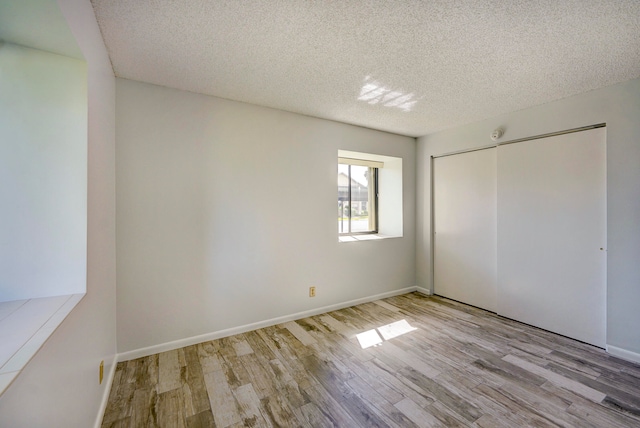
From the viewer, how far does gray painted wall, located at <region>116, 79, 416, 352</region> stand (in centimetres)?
223

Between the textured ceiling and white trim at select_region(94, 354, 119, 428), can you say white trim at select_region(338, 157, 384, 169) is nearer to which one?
the textured ceiling

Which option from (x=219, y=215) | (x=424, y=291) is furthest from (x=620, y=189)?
(x=219, y=215)

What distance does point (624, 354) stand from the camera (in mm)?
2232

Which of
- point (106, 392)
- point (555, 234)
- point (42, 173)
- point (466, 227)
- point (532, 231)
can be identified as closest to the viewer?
point (42, 173)

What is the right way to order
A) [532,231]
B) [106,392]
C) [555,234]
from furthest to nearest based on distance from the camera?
[532,231], [555,234], [106,392]

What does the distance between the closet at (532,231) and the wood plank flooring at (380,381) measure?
335mm

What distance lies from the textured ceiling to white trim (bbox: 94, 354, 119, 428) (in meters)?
2.30

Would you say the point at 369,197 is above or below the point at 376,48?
below

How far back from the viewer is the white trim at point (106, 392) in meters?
1.52

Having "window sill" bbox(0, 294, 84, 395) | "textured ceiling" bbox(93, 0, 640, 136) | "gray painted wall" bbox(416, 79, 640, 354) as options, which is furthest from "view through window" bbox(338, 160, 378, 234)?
"window sill" bbox(0, 294, 84, 395)

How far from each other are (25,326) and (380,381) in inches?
79.7

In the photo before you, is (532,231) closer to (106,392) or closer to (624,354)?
(624,354)

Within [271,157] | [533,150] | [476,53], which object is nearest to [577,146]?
[533,150]

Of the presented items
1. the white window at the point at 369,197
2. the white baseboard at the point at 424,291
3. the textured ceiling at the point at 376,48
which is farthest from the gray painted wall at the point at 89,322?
the white baseboard at the point at 424,291
